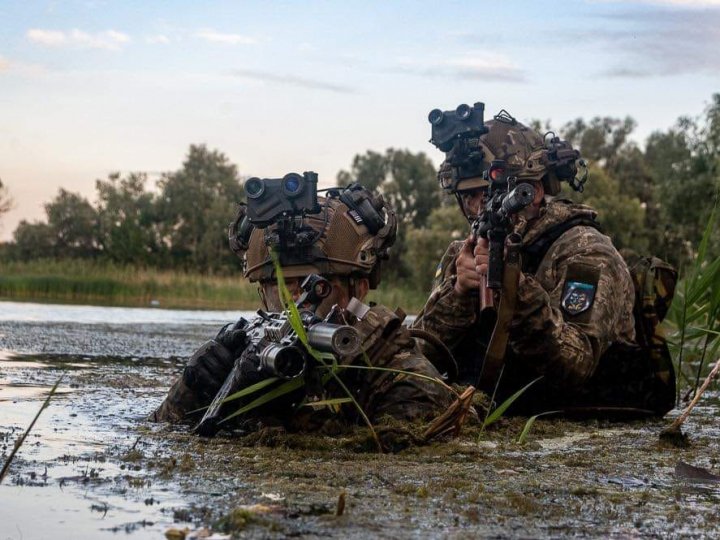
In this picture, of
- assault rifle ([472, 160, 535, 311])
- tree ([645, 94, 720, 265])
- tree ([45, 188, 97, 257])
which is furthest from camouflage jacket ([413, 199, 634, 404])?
tree ([45, 188, 97, 257])

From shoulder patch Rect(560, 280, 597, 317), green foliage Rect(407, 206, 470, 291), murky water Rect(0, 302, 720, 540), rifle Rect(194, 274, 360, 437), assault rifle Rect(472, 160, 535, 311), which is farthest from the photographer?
green foliage Rect(407, 206, 470, 291)

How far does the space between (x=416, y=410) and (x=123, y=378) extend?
3779 mm

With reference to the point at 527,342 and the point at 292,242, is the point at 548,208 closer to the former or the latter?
the point at 527,342

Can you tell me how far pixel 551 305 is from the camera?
19.6 ft

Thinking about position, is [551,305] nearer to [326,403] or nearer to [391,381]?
[391,381]

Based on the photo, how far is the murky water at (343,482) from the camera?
3.32 meters

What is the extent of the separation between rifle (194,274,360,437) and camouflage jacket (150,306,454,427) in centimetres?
29

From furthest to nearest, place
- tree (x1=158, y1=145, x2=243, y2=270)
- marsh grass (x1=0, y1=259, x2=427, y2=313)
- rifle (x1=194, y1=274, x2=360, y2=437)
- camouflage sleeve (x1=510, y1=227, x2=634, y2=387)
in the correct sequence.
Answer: tree (x1=158, y1=145, x2=243, y2=270), marsh grass (x1=0, y1=259, x2=427, y2=313), camouflage sleeve (x1=510, y1=227, x2=634, y2=387), rifle (x1=194, y1=274, x2=360, y2=437)

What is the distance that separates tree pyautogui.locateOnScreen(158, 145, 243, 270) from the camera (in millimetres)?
66250

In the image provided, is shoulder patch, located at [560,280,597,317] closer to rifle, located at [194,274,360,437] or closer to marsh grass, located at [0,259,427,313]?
rifle, located at [194,274,360,437]

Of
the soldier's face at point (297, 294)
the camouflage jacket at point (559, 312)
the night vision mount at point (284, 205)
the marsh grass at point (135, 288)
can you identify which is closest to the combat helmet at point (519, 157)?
the camouflage jacket at point (559, 312)

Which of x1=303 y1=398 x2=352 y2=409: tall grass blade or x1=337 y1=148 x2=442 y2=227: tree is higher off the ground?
x1=337 y1=148 x2=442 y2=227: tree

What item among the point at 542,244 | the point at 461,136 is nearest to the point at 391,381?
the point at 542,244

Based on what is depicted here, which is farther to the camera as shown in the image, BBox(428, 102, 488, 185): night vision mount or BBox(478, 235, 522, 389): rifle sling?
BBox(428, 102, 488, 185): night vision mount
